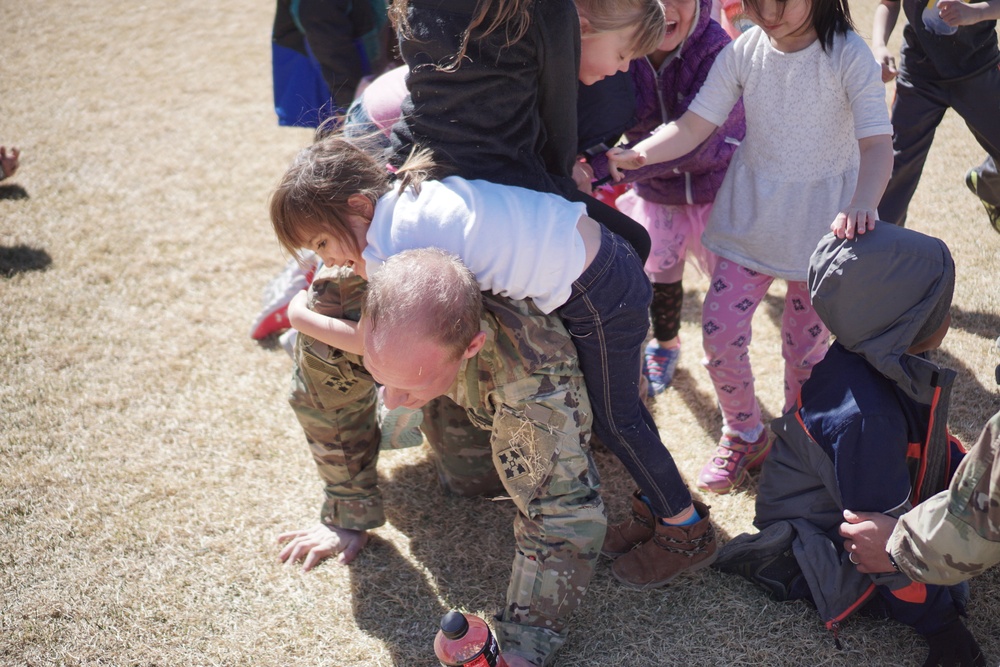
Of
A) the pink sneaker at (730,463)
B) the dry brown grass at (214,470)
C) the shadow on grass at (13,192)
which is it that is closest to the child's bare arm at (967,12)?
the dry brown grass at (214,470)

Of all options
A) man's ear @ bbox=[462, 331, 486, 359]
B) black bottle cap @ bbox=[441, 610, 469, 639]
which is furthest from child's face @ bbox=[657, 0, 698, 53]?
black bottle cap @ bbox=[441, 610, 469, 639]

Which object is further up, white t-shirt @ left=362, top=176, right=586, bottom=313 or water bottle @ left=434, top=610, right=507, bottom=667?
white t-shirt @ left=362, top=176, right=586, bottom=313

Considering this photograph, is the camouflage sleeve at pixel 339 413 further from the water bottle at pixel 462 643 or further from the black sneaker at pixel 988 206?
the black sneaker at pixel 988 206

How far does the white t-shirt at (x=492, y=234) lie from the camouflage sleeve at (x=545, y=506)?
234mm

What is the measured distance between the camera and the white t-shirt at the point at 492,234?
1.86m

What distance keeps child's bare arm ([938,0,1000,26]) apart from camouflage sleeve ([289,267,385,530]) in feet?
7.52

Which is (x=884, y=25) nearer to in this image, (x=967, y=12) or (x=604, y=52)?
(x=967, y=12)

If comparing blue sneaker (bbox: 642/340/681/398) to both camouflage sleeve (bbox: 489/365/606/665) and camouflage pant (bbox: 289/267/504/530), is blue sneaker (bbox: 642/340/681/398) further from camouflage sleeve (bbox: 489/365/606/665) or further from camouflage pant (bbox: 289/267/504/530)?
camouflage sleeve (bbox: 489/365/606/665)

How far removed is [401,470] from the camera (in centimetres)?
287

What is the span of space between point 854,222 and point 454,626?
53.5 inches

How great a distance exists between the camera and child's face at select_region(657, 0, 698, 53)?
2.50m

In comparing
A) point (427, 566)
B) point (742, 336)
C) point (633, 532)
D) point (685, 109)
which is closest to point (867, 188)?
point (742, 336)

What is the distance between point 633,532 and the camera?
7.91ft

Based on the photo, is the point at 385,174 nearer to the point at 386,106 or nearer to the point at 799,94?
the point at 386,106
